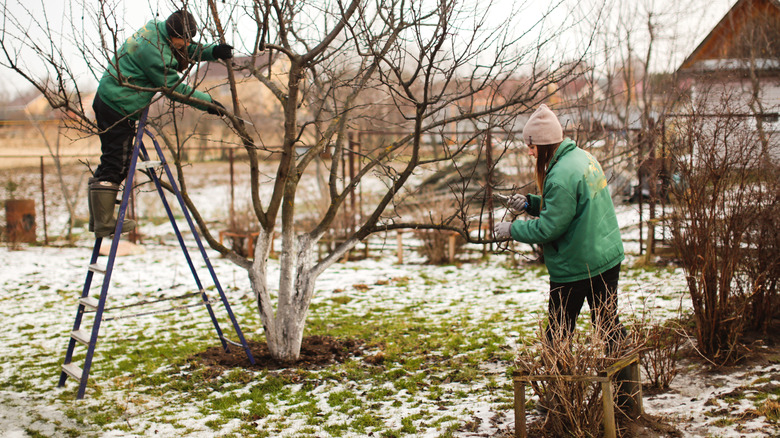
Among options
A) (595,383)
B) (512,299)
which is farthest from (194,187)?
(595,383)

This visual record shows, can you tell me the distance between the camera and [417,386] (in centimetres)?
409

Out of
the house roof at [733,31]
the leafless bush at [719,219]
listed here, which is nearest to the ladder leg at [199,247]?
the leafless bush at [719,219]

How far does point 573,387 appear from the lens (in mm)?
2844

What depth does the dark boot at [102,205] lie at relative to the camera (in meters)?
4.21

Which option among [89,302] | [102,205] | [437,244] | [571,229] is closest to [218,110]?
[102,205]

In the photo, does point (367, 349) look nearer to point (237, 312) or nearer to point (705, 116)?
point (237, 312)

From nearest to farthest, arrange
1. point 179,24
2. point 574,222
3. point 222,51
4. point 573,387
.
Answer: point 573,387 → point 574,222 → point 222,51 → point 179,24

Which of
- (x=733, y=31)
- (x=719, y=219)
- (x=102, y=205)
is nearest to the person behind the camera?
(x=719, y=219)

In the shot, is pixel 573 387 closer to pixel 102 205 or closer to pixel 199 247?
pixel 199 247

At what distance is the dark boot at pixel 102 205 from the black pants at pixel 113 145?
0.23 feet

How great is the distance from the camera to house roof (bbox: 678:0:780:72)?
11.3 m

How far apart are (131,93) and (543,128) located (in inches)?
106

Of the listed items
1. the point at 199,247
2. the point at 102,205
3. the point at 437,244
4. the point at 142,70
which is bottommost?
the point at 437,244

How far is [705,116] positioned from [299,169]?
109 inches
